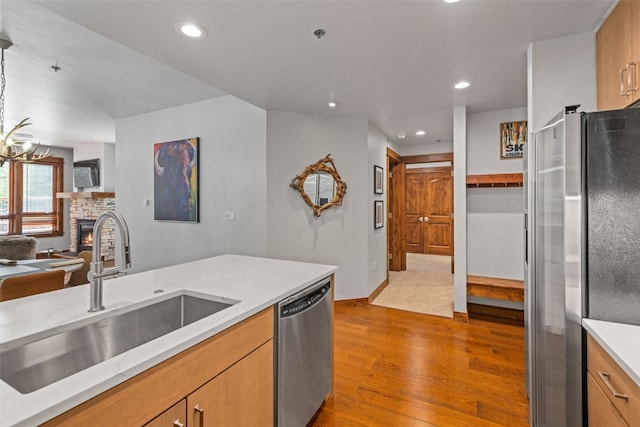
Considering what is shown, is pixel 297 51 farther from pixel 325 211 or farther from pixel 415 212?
pixel 415 212

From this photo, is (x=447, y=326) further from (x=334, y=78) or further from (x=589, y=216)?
(x=334, y=78)

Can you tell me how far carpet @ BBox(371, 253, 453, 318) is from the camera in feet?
13.0

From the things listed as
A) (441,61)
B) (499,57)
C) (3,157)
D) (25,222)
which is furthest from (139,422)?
(25,222)

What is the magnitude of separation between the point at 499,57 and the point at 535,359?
7.21 feet

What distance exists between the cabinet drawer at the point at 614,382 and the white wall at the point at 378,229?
287 cm

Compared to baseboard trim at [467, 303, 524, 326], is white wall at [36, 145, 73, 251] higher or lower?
higher

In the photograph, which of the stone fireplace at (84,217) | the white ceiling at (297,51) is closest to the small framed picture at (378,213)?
the white ceiling at (297,51)

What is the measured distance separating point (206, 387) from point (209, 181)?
3.34 metres

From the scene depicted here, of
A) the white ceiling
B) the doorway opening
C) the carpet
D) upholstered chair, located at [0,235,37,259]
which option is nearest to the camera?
the white ceiling

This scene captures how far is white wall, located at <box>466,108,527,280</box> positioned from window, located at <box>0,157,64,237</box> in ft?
29.0

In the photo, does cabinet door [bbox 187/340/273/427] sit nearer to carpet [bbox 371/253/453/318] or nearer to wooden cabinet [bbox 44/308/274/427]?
wooden cabinet [bbox 44/308/274/427]

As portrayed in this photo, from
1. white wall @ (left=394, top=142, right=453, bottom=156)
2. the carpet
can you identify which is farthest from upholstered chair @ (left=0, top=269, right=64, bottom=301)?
white wall @ (left=394, top=142, right=453, bottom=156)

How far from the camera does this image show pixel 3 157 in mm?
3299

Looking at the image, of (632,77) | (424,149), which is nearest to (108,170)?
(424,149)
